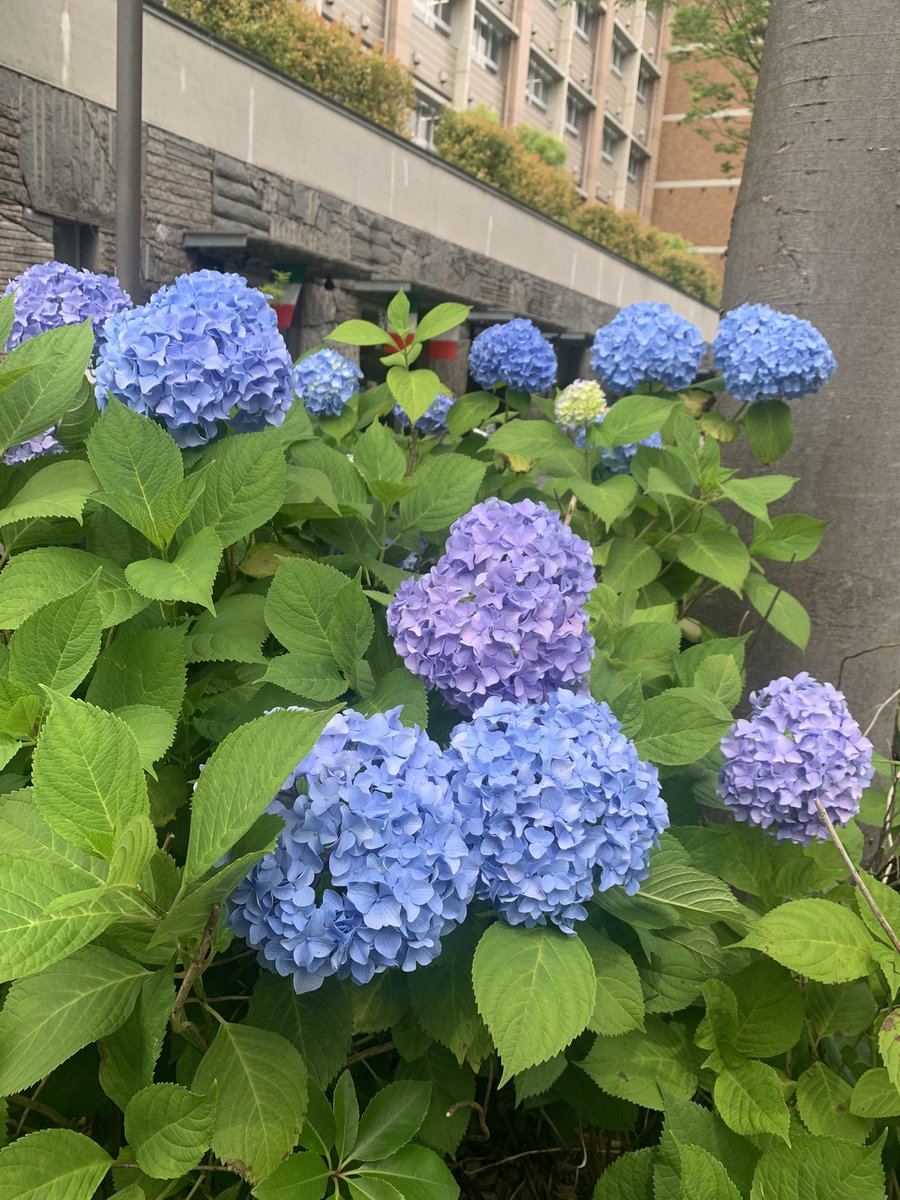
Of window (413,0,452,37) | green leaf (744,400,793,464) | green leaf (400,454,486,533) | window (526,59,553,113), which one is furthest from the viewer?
window (526,59,553,113)

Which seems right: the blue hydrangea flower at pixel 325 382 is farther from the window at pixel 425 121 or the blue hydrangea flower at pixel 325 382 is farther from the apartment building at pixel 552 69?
the window at pixel 425 121

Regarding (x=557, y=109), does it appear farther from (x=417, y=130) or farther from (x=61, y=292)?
(x=61, y=292)

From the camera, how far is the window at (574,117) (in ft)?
71.6

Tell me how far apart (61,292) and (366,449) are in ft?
1.89

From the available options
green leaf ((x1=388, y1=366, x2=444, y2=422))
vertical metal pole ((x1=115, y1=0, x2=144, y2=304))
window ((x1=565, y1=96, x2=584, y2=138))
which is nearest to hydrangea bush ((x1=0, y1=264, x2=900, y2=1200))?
green leaf ((x1=388, y1=366, x2=444, y2=422))

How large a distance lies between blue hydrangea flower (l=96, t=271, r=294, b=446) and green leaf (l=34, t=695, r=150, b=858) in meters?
0.55

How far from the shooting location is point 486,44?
17.5 metres

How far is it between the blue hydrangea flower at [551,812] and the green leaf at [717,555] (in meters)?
1.02

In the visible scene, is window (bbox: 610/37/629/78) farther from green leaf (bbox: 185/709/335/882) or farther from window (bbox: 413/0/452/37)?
A: green leaf (bbox: 185/709/335/882)

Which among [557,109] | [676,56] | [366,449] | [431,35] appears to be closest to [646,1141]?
[366,449]

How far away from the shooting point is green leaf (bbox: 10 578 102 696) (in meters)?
0.78

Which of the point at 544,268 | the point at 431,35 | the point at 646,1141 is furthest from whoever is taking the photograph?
the point at 431,35

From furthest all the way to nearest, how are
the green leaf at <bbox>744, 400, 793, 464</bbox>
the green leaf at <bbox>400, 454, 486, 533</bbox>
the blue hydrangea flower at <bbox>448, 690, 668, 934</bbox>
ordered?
the green leaf at <bbox>744, 400, 793, 464</bbox>
the green leaf at <bbox>400, 454, 486, 533</bbox>
the blue hydrangea flower at <bbox>448, 690, 668, 934</bbox>

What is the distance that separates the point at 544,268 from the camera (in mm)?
13352
